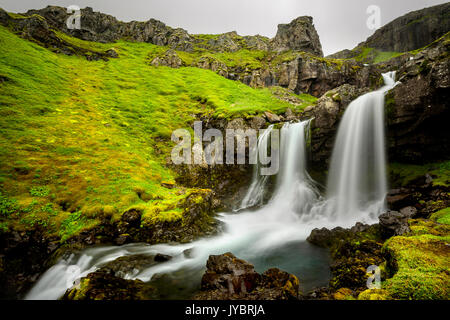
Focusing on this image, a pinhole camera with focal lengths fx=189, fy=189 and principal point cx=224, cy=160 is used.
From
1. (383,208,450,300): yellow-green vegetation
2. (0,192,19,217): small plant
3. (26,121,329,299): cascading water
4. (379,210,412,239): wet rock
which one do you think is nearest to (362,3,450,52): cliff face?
(26,121,329,299): cascading water

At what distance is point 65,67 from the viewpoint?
94.3 ft

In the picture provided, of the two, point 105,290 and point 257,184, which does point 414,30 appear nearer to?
point 257,184

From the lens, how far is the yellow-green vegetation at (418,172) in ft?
33.6

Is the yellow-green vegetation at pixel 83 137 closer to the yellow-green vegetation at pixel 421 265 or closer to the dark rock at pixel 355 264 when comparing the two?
the dark rock at pixel 355 264

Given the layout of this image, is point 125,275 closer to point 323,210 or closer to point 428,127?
point 323,210

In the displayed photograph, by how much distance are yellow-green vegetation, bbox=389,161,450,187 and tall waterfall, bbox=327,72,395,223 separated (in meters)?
0.69

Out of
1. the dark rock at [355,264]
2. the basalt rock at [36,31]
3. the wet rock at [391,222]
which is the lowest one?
the dark rock at [355,264]

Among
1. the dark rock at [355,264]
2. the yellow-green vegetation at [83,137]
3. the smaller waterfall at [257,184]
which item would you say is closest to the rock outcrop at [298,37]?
the yellow-green vegetation at [83,137]

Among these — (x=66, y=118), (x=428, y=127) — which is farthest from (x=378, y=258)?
(x=66, y=118)

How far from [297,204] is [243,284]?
38.7 feet

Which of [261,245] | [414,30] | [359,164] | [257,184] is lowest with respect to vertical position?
[261,245]

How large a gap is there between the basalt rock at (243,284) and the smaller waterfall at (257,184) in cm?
1134

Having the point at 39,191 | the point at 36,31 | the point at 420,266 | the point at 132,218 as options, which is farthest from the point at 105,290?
the point at 36,31

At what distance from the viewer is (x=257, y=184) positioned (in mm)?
18812
